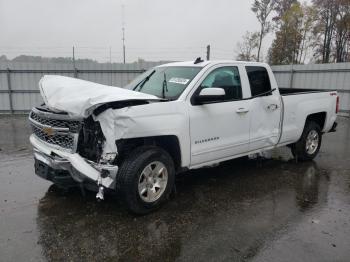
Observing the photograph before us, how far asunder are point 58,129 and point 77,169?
2.05 ft

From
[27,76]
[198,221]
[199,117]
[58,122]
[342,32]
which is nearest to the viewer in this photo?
[198,221]

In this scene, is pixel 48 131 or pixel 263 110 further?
pixel 263 110

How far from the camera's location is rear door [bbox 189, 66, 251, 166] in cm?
452

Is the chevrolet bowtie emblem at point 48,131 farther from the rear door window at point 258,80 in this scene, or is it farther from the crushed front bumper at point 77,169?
the rear door window at point 258,80

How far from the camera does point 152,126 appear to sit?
3.95m

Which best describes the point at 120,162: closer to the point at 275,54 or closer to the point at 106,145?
the point at 106,145

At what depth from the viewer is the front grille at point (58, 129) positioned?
390 cm

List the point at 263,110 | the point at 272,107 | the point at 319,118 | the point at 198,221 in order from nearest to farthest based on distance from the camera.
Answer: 1. the point at 198,221
2. the point at 263,110
3. the point at 272,107
4. the point at 319,118

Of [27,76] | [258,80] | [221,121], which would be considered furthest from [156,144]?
[27,76]

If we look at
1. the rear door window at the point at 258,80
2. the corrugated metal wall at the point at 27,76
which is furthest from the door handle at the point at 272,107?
the corrugated metal wall at the point at 27,76

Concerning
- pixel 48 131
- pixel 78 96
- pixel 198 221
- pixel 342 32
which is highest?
pixel 342 32

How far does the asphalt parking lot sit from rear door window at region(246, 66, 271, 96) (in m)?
1.51

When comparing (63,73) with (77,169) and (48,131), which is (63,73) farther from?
(77,169)

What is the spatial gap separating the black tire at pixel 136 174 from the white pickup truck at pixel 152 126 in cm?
1
